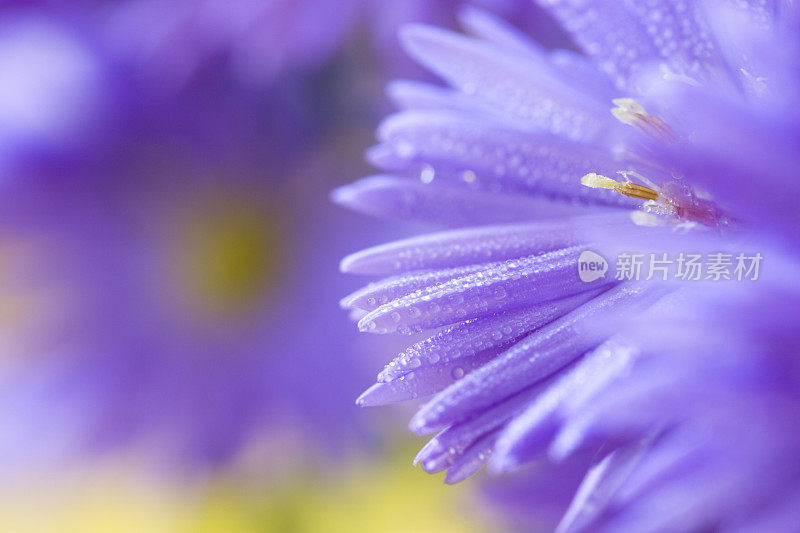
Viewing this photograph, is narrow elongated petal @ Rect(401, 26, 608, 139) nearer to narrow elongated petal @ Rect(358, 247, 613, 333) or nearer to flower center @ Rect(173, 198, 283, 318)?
narrow elongated petal @ Rect(358, 247, 613, 333)

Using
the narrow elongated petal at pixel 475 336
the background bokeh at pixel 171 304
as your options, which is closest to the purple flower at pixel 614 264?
the narrow elongated petal at pixel 475 336

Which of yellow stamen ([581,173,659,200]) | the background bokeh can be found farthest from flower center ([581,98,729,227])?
the background bokeh

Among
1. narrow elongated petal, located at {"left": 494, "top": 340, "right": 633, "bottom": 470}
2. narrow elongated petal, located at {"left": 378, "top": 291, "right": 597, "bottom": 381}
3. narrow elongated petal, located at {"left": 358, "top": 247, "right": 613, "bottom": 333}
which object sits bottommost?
narrow elongated petal, located at {"left": 494, "top": 340, "right": 633, "bottom": 470}

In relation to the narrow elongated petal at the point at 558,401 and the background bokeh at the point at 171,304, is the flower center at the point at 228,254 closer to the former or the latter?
the background bokeh at the point at 171,304

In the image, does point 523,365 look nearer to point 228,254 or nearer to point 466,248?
point 466,248

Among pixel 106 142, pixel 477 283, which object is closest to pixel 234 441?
pixel 106 142

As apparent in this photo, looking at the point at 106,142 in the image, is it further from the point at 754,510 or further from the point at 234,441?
the point at 754,510
